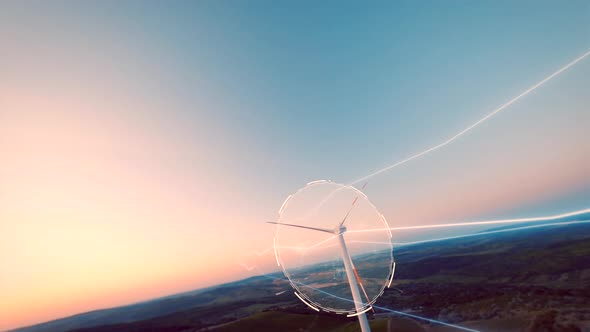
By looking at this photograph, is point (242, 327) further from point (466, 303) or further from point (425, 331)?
point (466, 303)

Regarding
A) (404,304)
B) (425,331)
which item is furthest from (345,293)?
(404,304)

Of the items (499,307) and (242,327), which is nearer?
(499,307)

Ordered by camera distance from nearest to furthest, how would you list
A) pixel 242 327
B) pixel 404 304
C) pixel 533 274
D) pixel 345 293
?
pixel 345 293 → pixel 242 327 → pixel 404 304 → pixel 533 274

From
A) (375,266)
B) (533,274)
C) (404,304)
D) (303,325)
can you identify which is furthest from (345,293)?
(533,274)

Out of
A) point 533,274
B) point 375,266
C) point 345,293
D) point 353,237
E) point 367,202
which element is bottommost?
point 533,274


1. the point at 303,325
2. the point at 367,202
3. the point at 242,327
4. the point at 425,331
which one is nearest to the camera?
the point at 367,202

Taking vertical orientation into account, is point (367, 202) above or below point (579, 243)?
above

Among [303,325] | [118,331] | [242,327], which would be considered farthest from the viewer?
[118,331]

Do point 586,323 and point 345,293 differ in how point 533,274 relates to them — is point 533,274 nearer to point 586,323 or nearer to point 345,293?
point 586,323

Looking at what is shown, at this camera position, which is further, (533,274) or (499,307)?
(533,274)
